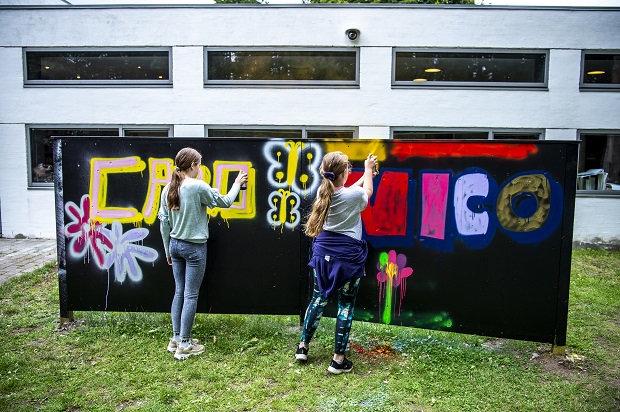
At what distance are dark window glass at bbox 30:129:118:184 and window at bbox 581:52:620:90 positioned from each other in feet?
32.6

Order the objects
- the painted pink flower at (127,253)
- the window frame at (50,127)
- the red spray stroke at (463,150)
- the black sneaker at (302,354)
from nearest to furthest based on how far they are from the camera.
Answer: the black sneaker at (302,354), the red spray stroke at (463,150), the painted pink flower at (127,253), the window frame at (50,127)

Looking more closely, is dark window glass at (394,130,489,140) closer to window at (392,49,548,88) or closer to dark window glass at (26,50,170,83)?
window at (392,49,548,88)

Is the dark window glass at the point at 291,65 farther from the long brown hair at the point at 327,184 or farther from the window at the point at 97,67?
the long brown hair at the point at 327,184

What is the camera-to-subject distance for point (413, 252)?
4508 millimetres

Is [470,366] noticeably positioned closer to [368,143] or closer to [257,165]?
[368,143]

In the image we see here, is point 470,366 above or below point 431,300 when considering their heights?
below

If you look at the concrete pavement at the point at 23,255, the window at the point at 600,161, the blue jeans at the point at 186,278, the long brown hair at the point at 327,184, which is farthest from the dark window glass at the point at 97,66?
the window at the point at 600,161

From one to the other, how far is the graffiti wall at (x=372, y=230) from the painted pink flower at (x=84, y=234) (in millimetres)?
11

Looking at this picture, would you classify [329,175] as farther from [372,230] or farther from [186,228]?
[186,228]

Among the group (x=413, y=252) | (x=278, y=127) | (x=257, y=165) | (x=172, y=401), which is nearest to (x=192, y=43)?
(x=278, y=127)

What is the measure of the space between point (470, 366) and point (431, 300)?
683 millimetres

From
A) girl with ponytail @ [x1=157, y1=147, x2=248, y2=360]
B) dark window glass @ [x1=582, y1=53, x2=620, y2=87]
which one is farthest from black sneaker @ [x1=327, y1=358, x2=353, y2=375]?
dark window glass @ [x1=582, y1=53, x2=620, y2=87]

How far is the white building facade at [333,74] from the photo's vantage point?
30.4ft

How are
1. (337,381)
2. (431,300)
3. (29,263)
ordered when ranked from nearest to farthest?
(337,381)
(431,300)
(29,263)
